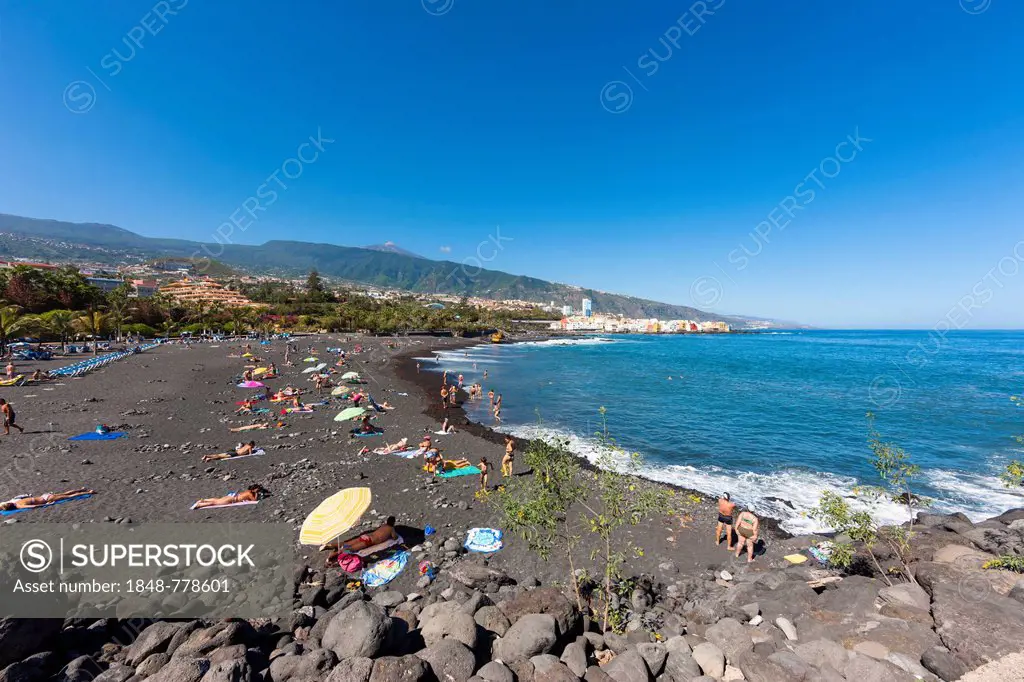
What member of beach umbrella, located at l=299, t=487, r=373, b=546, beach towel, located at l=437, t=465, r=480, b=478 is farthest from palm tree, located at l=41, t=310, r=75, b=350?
beach umbrella, located at l=299, t=487, r=373, b=546

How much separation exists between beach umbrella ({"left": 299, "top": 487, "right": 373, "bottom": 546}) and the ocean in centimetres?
477

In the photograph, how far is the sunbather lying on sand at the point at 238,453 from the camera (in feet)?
48.8

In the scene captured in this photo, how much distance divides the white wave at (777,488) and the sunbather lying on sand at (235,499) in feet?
32.0

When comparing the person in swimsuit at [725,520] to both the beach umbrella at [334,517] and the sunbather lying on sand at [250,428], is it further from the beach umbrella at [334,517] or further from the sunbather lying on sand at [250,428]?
the sunbather lying on sand at [250,428]

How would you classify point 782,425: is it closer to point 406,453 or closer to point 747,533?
point 747,533

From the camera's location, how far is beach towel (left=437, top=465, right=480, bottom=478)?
570 inches

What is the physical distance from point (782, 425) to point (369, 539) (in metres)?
25.7

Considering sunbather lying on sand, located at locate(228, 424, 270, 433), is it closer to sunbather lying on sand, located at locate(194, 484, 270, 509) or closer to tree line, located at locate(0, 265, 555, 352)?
sunbather lying on sand, located at locate(194, 484, 270, 509)

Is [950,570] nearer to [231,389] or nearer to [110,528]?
[110,528]

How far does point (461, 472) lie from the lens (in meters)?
14.8

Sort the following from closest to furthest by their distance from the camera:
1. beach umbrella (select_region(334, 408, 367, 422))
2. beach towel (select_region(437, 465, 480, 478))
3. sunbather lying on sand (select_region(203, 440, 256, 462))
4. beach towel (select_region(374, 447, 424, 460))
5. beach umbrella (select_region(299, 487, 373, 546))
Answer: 1. beach umbrella (select_region(299, 487, 373, 546))
2. beach towel (select_region(437, 465, 480, 478))
3. sunbather lying on sand (select_region(203, 440, 256, 462))
4. beach towel (select_region(374, 447, 424, 460))
5. beach umbrella (select_region(334, 408, 367, 422))

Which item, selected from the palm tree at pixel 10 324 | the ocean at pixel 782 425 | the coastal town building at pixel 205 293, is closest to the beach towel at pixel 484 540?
the ocean at pixel 782 425

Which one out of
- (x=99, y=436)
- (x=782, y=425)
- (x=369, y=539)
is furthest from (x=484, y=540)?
(x=782, y=425)

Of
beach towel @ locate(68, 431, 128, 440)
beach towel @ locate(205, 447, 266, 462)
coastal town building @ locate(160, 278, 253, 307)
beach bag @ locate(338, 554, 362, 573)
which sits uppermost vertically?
coastal town building @ locate(160, 278, 253, 307)
